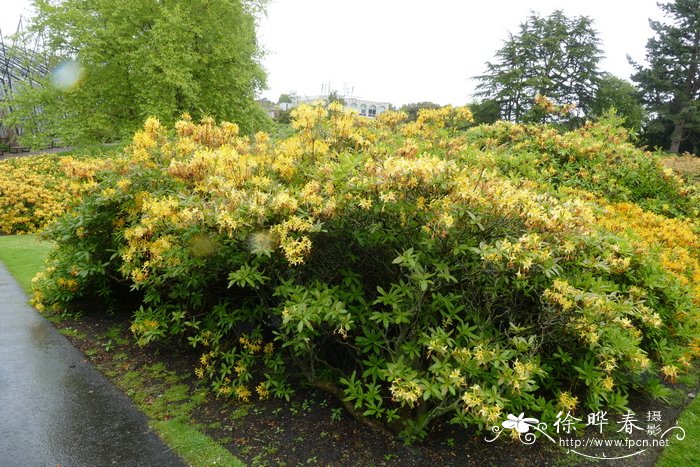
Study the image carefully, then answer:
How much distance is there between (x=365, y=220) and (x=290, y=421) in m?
1.83

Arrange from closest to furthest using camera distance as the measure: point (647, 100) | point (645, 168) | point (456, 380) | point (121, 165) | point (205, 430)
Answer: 1. point (456, 380)
2. point (205, 430)
3. point (121, 165)
4. point (645, 168)
5. point (647, 100)

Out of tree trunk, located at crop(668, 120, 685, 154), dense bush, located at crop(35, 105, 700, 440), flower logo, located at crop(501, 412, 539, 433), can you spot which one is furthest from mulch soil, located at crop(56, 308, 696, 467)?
tree trunk, located at crop(668, 120, 685, 154)

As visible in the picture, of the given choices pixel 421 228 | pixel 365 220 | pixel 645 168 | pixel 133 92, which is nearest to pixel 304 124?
pixel 365 220

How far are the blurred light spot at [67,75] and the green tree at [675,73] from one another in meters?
34.7

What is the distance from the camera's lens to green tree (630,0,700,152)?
1148 inches

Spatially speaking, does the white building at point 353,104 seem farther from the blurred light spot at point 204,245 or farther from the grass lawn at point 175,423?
the grass lawn at point 175,423

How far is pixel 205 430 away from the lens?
11.2ft

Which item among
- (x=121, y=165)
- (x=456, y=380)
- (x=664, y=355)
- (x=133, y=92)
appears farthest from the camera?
(x=133, y=92)

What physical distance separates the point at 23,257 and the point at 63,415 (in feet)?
24.3

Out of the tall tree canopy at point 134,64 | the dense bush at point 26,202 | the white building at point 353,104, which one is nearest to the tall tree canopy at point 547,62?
the white building at point 353,104

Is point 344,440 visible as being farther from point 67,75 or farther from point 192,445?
point 67,75

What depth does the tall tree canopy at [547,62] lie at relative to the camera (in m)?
32.7

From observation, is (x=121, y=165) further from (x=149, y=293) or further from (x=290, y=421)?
(x=290, y=421)

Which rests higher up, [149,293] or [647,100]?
[647,100]
